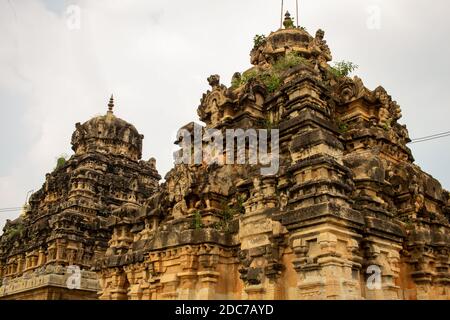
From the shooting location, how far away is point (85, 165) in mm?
28953

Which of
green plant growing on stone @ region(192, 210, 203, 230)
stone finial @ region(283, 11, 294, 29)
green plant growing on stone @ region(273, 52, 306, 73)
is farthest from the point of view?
stone finial @ region(283, 11, 294, 29)

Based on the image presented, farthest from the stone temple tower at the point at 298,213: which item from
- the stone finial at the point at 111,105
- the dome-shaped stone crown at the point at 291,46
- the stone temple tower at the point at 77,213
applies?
the stone finial at the point at 111,105

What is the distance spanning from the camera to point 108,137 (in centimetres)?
3128

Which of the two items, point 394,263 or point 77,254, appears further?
point 77,254

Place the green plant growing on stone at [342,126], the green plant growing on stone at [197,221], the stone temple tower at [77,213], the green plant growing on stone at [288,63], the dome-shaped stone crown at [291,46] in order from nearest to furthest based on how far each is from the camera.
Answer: the green plant growing on stone at [197,221], the green plant growing on stone at [342,126], the green plant growing on stone at [288,63], the dome-shaped stone crown at [291,46], the stone temple tower at [77,213]

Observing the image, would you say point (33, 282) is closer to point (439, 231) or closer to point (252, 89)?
point (252, 89)

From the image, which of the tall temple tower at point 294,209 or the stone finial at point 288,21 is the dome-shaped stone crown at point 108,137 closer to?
the tall temple tower at point 294,209

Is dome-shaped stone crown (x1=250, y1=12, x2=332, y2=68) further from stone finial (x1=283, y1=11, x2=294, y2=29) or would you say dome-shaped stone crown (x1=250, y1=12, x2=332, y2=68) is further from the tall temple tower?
stone finial (x1=283, y1=11, x2=294, y2=29)

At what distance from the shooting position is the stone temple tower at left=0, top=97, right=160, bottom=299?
70.0ft

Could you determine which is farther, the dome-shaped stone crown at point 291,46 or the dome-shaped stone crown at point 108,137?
the dome-shaped stone crown at point 108,137

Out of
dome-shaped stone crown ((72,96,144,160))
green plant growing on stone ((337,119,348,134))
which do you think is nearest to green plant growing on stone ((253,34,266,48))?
green plant growing on stone ((337,119,348,134))

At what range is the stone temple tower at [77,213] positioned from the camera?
70.0 ft
